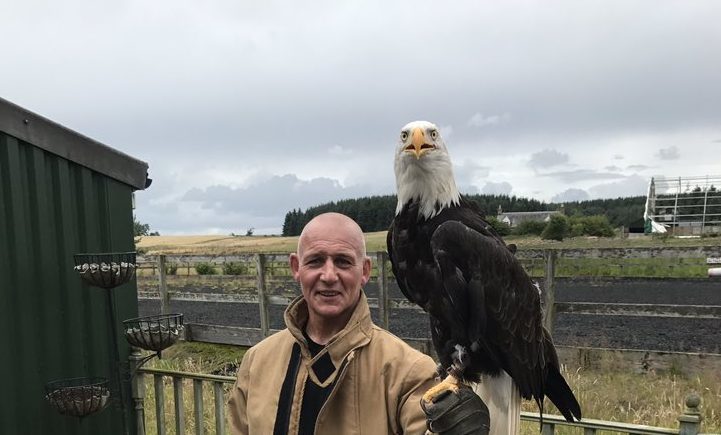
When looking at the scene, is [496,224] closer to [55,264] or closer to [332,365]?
[332,365]

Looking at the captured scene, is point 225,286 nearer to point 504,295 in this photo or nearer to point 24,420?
point 24,420

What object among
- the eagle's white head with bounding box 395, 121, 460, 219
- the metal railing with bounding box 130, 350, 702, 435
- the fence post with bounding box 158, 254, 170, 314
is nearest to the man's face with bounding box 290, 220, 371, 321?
the eagle's white head with bounding box 395, 121, 460, 219

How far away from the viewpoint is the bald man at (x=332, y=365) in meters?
2.02

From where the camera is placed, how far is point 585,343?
761 cm

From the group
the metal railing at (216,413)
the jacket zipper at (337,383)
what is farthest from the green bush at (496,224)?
the jacket zipper at (337,383)

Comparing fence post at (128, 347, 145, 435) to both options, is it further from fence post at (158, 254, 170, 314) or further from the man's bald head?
fence post at (158, 254, 170, 314)

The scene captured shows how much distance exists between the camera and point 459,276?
2.56 meters

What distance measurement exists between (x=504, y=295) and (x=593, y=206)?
2313 inches

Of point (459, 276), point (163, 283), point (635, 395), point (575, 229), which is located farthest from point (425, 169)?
point (575, 229)

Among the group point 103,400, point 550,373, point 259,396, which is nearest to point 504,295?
point 550,373

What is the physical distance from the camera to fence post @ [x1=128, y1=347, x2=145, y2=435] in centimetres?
425

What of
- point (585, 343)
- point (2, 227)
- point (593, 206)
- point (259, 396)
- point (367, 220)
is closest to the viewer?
point (259, 396)

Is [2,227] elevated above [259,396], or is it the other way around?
[2,227]

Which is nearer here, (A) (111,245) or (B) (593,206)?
(A) (111,245)
